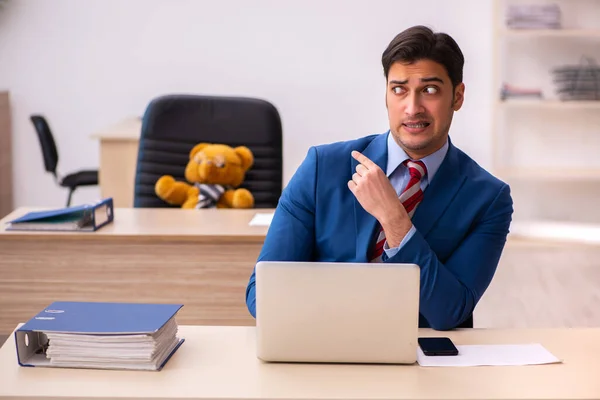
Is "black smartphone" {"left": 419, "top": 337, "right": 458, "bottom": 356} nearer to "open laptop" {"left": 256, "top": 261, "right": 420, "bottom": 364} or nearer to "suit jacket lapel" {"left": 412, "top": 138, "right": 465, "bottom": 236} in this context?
"open laptop" {"left": 256, "top": 261, "right": 420, "bottom": 364}

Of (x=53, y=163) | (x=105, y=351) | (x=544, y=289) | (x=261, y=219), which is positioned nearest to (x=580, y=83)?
(x=544, y=289)

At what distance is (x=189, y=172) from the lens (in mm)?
3311

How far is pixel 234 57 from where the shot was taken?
5.48 m

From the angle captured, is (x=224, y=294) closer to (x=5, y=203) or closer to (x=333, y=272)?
(x=333, y=272)

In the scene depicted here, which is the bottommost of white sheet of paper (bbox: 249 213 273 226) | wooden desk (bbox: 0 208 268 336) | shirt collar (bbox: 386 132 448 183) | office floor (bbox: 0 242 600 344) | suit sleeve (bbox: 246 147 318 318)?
office floor (bbox: 0 242 600 344)

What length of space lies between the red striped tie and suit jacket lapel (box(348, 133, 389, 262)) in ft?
0.07

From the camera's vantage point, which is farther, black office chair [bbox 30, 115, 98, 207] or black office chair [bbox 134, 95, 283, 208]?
black office chair [bbox 30, 115, 98, 207]

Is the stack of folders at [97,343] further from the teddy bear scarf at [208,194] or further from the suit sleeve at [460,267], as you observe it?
the teddy bear scarf at [208,194]

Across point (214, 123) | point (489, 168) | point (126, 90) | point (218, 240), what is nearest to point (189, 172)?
point (214, 123)

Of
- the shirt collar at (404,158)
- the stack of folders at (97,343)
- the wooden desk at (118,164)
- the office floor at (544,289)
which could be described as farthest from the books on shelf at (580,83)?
the stack of folders at (97,343)

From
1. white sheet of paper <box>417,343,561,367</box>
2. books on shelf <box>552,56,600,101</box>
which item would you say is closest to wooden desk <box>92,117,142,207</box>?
books on shelf <box>552,56,600,101</box>

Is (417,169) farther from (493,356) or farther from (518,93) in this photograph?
(518,93)

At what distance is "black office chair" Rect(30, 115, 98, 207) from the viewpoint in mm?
4941

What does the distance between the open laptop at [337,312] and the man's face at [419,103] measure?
477 millimetres
